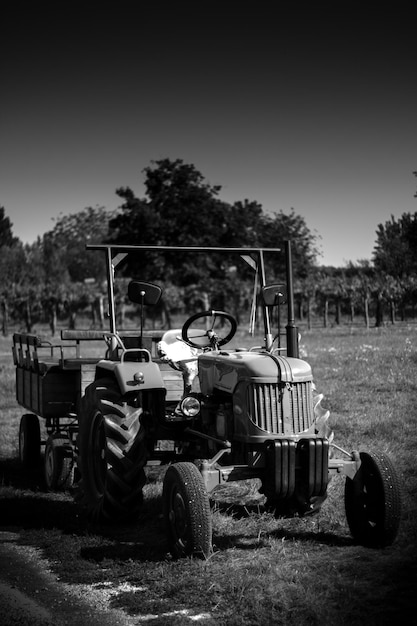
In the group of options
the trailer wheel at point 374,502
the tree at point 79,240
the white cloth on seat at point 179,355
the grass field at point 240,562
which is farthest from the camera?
the tree at point 79,240

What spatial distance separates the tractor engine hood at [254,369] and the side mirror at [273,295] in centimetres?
45

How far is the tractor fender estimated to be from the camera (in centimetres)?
611

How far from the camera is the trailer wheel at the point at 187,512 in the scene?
5023 mm

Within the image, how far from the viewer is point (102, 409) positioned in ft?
20.3

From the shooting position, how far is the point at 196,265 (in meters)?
A: 38.9

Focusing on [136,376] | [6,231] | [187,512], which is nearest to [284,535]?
[187,512]

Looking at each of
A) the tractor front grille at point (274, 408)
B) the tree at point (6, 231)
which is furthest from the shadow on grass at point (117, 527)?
the tree at point (6, 231)

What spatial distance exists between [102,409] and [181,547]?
148 cm

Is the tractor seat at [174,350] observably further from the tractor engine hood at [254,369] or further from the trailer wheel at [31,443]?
the trailer wheel at [31,443]

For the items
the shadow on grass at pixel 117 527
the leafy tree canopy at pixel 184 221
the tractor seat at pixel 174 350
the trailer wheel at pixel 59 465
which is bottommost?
the shadow on grass at pixel 117 527

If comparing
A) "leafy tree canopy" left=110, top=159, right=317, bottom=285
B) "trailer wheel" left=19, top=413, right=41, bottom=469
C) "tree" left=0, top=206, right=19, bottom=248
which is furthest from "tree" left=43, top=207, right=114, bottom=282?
"trailer wheel" left=19, top=413, right=41, bottom=469

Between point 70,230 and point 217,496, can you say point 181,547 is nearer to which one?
point 217,496

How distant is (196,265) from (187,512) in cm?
3409

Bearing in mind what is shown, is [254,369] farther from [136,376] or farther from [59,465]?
[59,465]
